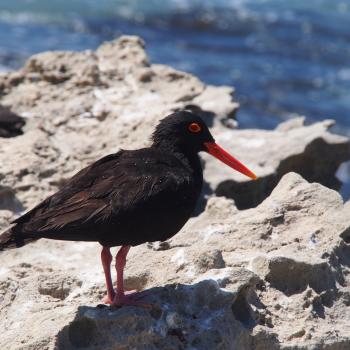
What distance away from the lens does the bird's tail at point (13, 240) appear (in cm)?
516

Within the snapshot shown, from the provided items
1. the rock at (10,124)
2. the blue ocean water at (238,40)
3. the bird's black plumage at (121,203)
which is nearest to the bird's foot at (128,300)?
the bird's black plumage at (121,203)

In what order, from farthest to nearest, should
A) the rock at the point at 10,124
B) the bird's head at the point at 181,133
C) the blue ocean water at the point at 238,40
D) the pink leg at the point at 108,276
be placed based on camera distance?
the blue ocean water at the point at 238,40
the rock at the point at 10,124
the bird's head at the point at 181,133
the pink leg at the point at 108,276

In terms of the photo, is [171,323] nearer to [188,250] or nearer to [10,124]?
[188,250]

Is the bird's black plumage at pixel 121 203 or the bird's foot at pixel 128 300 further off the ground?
the bird's black plumage at pixel 121 203

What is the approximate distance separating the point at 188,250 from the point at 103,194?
29.4 inches

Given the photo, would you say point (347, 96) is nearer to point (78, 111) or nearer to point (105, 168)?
point (78, 111)

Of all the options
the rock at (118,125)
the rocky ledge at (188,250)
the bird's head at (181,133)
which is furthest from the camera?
the rock at (118,125)

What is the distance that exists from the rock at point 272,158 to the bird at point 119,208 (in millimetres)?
2480

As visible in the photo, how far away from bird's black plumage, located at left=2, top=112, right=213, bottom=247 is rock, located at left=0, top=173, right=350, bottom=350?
0.37 metres

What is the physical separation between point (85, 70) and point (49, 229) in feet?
15.2

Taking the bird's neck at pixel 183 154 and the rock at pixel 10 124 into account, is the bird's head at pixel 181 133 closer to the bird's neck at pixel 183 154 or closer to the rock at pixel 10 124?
the bird's neck at pixel 183 154

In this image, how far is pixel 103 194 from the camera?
520cm

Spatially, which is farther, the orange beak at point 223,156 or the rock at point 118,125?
the rock at point 118,125

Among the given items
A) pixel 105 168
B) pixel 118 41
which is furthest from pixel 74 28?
pixel 105 168
